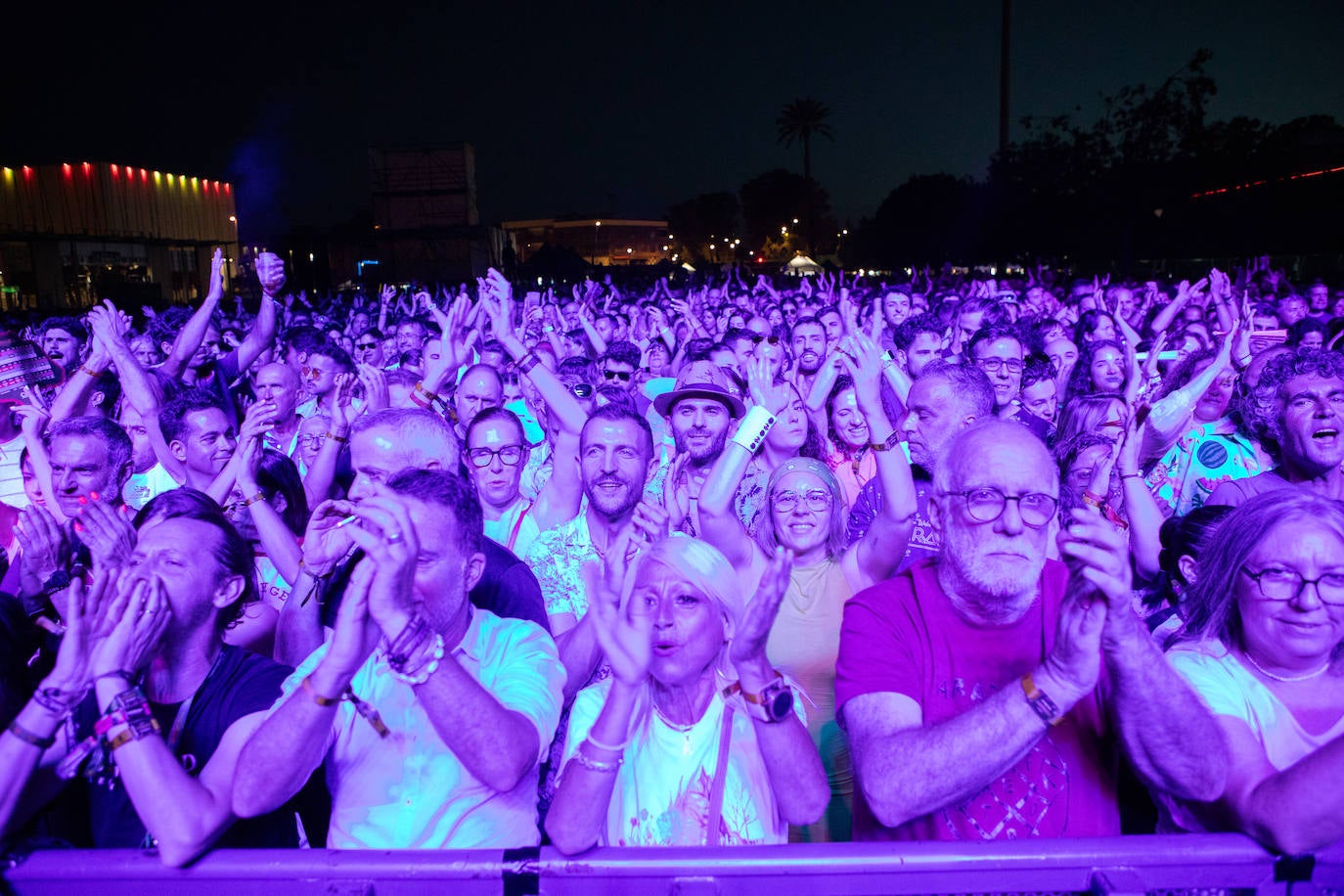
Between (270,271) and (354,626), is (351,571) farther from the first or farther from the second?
(270,271)

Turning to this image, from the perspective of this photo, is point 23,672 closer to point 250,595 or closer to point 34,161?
point 250,595

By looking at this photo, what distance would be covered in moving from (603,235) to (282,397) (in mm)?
119445

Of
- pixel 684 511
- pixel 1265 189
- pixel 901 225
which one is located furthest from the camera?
pixel 901 225

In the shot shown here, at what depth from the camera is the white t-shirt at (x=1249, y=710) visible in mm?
Answer: 2033

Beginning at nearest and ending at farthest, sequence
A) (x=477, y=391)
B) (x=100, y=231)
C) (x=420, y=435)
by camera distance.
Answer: (x=420, y=435) < (x=477, y=391) < (x=100, y=231)

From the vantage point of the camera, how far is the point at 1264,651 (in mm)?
2109

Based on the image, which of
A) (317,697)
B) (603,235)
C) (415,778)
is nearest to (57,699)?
(317,697)

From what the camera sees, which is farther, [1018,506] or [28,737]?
[1018,506]

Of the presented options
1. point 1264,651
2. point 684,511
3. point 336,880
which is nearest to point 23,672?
point 336,880

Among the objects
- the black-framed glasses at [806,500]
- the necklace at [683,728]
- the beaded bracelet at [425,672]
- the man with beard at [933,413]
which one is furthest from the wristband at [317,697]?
the man with beard at [933,413]

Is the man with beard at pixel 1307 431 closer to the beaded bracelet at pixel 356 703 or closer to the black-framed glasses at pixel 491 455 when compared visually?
the black-framed glasses at pixel 491 455

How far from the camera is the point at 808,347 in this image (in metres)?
7.48

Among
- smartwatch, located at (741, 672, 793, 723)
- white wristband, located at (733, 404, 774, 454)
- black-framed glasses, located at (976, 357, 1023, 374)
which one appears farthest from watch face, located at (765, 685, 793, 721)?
black-framed glasses, located at (976, 357, 1023, 374)

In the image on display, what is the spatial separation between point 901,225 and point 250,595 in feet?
201
